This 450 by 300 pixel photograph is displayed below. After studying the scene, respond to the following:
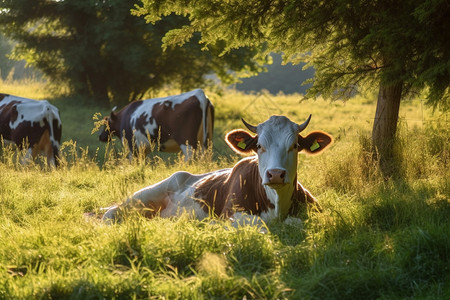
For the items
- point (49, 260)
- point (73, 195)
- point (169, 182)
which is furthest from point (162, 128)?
point (49, 260)

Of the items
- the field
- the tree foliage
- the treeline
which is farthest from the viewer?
the treeline

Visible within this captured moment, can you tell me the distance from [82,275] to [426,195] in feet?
12.2

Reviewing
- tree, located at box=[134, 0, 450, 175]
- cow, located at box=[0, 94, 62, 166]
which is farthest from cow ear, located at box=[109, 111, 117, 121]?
tree, located at box=[134, 0, 450, 175]

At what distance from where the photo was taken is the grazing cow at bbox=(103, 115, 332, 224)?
18.9 ft

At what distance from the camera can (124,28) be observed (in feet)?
66.5

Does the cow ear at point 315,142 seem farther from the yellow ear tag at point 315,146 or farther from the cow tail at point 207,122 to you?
the cow tail at point 207,122

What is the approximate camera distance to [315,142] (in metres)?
6.26

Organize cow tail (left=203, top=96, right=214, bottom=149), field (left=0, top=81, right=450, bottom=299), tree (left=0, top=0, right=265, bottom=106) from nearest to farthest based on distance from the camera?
field (left=0, top=81, right=450, bottom=299) → cow tail (left=203, top=96, right=214, bottom=149) → tree (left=0, top=0, right=265, bottom=106)

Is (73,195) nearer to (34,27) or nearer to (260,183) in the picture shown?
(260,183)

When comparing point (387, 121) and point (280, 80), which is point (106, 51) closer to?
point (387, 121)

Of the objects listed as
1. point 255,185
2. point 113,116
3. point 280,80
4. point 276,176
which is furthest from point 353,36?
point 280,80

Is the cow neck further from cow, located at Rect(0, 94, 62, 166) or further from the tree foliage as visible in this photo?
cow, located at Rect(0, 94, 62, 166)

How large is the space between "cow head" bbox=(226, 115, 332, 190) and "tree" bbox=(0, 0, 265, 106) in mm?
12779

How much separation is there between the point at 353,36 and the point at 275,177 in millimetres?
2677
